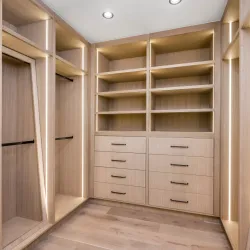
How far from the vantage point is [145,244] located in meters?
1.51

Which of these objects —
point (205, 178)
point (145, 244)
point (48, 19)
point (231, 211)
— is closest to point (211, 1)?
point (48, 19)

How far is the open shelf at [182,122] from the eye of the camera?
86.9 inches

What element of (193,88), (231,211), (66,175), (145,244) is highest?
(193,88)

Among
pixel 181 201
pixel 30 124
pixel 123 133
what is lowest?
pixel 181 201

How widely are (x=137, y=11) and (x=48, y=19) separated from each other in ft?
2.79

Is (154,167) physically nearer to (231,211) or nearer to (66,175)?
(231,211)

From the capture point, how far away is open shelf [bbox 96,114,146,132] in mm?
2449

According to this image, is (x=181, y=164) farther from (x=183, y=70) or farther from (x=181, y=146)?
(x=183, y=70)

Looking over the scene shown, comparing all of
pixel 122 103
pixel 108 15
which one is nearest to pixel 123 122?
pixel 122 103

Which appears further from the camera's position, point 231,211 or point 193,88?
point 193,88

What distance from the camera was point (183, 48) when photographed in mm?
2230

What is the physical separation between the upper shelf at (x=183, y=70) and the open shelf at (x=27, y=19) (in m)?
1.21

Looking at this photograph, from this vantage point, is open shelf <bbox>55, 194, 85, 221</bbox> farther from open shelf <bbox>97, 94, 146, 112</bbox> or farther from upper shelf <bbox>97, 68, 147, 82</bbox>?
upper shelf <bbox>97, 68, 147, 82</bbox>

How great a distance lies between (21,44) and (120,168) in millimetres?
1636
